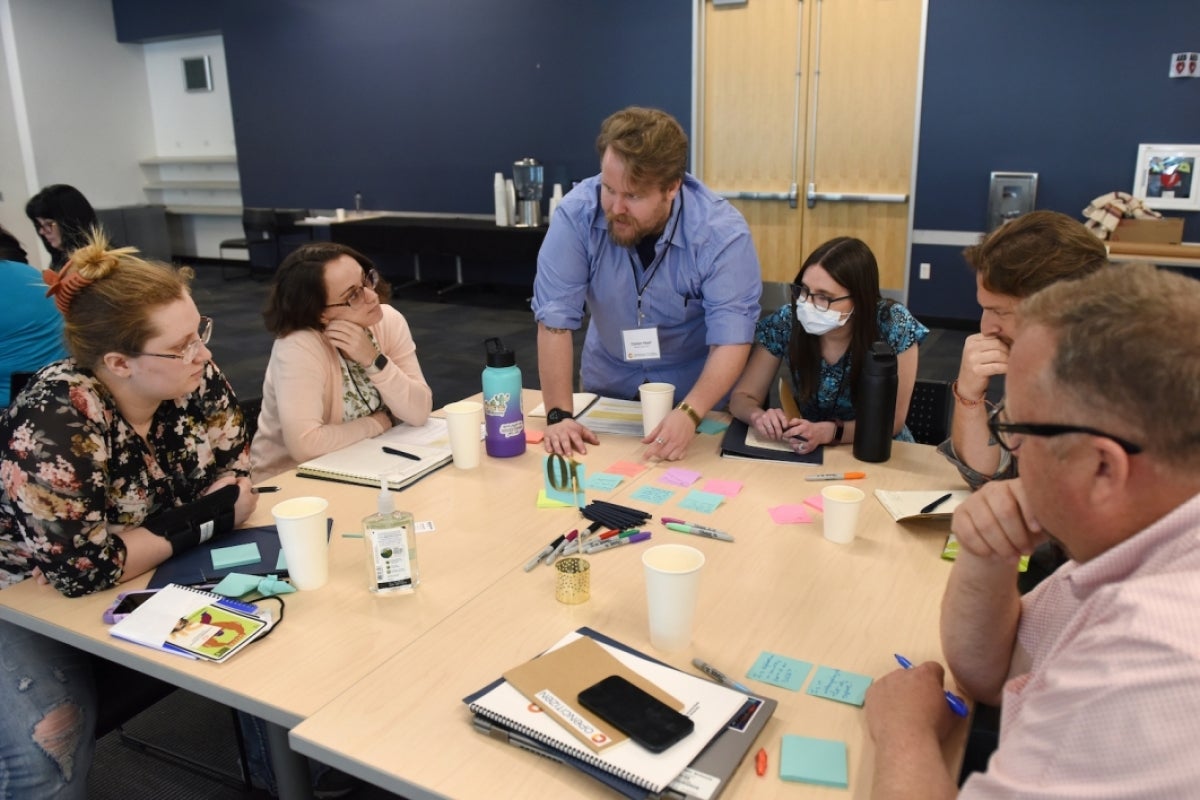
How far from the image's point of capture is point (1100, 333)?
0.82m

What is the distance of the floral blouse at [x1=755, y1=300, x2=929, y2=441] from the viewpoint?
7.82 ft

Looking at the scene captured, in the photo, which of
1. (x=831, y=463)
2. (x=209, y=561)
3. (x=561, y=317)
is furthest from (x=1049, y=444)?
(x=561, y=317)

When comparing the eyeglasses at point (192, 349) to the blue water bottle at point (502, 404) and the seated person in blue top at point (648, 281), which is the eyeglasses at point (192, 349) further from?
the seated person in blue top at point (648, 281)

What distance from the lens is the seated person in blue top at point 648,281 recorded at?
7.55ft

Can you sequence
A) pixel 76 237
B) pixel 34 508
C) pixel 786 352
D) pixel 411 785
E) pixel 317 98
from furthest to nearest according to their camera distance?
1. pixel 317 98
2. pixel 76 237
3. pixel 786 352
4. pixel 34 508
5. pixel 411 785

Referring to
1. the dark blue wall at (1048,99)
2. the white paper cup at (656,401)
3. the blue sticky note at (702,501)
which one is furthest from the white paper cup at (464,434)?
the dark blue wall at (1048,99)

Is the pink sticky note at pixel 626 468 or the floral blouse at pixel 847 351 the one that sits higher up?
the floral blouse at pixel 847 351

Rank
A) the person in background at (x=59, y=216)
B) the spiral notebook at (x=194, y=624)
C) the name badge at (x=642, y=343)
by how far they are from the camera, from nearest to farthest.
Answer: the spiral notebook at (x=194, y=624) < the name badge at (x=642, y=343) < the person in background at (x=59, y=216)

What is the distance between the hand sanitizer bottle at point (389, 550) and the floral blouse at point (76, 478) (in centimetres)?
48

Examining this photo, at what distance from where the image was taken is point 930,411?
2.64 m

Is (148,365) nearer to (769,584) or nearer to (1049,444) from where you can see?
(769,584)

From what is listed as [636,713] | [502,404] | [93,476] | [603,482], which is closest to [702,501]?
[603,482]

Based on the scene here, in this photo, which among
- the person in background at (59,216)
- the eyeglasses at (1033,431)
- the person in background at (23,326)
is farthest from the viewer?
the person in background at (59,216)

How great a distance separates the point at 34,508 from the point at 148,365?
33 centimetres
